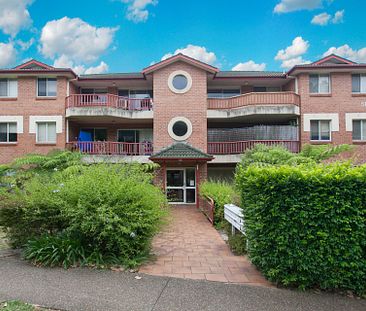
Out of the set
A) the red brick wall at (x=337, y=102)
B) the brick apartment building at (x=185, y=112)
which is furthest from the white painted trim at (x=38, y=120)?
the red brick wall at (x=337, y=102)

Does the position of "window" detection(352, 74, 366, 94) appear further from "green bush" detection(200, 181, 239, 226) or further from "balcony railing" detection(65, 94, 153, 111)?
"balcony railing" detection(65, 94, 153, 111)

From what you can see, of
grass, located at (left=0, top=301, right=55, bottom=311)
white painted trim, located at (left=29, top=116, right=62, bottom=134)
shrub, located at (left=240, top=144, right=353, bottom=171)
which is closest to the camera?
grass, located at (left=0, top=301, right=55, bottom=311)

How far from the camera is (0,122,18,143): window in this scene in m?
18.7

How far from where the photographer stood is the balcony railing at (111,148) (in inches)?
715

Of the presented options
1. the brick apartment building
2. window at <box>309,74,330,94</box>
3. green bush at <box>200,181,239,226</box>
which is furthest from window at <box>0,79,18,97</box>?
window at <box>309,74,330,94</box>

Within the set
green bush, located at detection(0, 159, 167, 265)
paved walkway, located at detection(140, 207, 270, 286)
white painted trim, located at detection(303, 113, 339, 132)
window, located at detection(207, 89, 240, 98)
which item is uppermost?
window, located at detection(207, 89, 240, 98)

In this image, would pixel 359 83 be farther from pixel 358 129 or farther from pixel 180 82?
pixel 180 82

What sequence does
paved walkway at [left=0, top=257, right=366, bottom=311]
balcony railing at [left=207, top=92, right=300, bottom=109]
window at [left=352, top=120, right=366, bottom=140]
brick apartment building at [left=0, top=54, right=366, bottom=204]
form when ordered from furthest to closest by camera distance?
1. window at [left=352, top=120, right=366, bottom=140]
2. brick apartment building at [left=0, top=54, right=366, bottom=204]
3. balcony railing at [left=207, top=92, right=300, bottom=109]
4. paved walkway at [left=0, top=257, right=366, bottom=311]

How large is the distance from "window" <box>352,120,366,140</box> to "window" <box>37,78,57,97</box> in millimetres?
19899

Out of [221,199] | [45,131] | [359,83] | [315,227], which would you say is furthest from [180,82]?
[315,227]

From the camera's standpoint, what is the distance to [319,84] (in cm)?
1842

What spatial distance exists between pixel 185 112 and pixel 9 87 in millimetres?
11888

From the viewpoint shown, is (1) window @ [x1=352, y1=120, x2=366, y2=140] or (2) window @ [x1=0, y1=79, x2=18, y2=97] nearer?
(1) window @ [x1=352, y1=120, x2=366, y2=140]

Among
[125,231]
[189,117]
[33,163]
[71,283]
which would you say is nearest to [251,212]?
[125,231]
